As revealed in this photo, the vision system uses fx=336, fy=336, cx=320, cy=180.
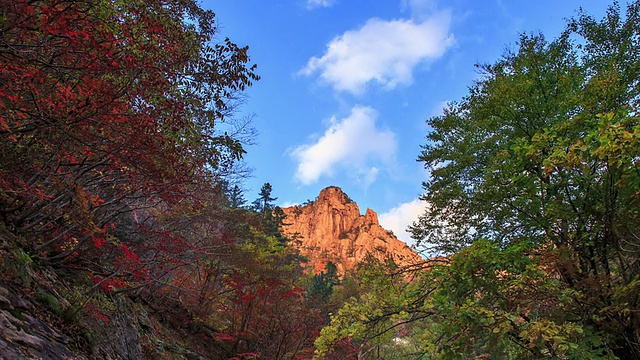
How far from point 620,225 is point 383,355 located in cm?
1881

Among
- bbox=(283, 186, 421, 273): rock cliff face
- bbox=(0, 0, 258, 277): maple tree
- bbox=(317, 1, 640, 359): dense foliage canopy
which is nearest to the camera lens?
bbox=(0, 0, 258, 277): maple tree

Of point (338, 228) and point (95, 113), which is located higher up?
point (338, 228)

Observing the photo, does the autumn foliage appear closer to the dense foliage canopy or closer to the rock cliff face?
the dense foliage canopy

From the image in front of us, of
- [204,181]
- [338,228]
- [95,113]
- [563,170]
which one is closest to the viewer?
[95,113]

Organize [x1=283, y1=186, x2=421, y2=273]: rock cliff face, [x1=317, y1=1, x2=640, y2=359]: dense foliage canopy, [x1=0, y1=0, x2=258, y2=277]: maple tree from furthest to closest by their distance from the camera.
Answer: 1. [x1=283, y1=186, x2=421, y2=273]: rock cliff face
2. [x1=317, y1=1, x2=640, y2=359]: dense foliage canopy
3. [x1=0, y1=0, x2=258, y2=277]: maple tree

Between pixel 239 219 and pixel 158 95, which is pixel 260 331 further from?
pixel 158 95

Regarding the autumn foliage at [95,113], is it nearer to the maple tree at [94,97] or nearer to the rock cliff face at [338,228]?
the maple tree at [94,97]

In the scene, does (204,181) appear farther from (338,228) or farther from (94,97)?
(338,228)

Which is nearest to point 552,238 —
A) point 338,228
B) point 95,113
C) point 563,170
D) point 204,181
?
point 563,170

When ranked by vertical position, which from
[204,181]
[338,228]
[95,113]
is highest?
[338,228]

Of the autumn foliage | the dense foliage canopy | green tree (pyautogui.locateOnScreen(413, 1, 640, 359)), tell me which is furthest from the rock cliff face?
the autumn foliage

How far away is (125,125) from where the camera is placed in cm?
400

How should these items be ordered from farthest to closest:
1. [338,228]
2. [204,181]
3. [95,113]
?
[338,228], [204,181], [95,113]

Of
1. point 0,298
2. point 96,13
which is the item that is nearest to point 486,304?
point 0,298
